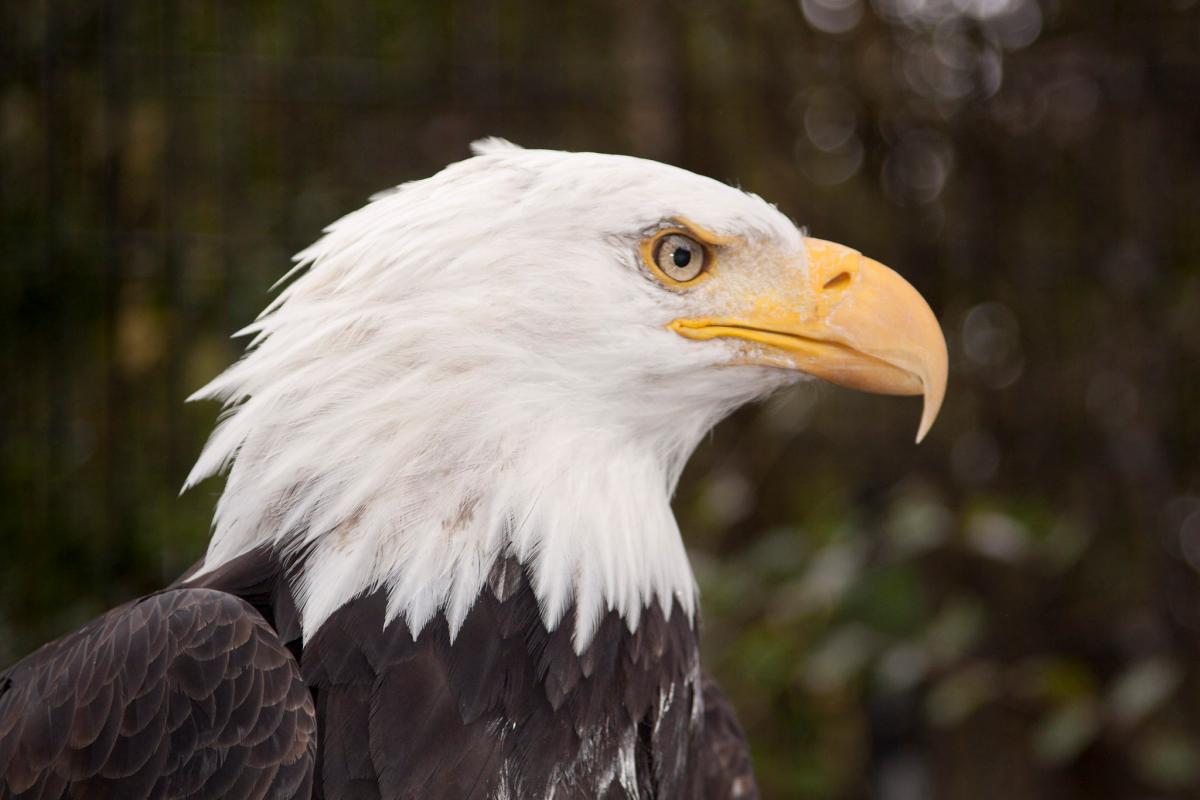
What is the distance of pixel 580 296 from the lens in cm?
181

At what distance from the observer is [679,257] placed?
1.85 meters

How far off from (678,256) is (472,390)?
387mm

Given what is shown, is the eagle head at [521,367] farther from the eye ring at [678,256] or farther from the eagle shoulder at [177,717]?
the eagle shoulder at [177,717]

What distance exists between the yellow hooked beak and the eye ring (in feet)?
0.24

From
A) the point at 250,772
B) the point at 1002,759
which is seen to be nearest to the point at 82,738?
the point at 250,772

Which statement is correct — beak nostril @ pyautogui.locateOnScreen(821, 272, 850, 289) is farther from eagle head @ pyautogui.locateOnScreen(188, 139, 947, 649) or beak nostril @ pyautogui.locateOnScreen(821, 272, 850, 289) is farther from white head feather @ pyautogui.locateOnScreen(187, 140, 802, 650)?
white head feather @ pyautogui.locateOnScreen(187, 140, 802, 650)

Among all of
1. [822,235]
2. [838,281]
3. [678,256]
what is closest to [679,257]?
Result: [678,256]

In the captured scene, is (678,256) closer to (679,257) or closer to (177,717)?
(679,257)

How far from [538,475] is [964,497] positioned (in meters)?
3.00

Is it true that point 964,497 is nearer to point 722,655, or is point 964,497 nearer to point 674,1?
point 722,655

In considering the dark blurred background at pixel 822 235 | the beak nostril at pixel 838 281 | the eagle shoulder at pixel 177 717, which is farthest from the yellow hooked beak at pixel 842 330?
the dark blurred background at pixel 822 235

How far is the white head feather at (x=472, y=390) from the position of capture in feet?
5.66

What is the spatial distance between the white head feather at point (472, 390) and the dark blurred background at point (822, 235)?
6.09ft

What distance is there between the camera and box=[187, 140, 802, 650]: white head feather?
5.66ft
